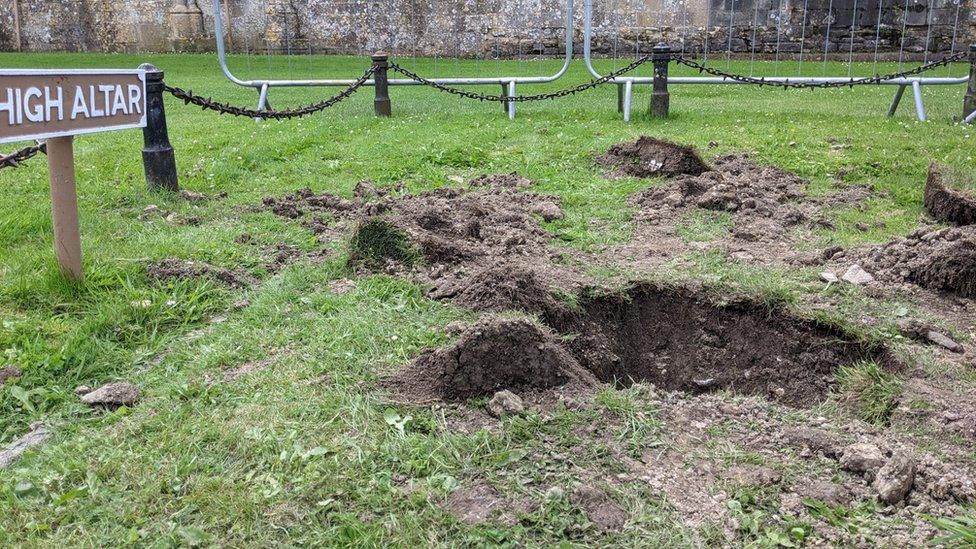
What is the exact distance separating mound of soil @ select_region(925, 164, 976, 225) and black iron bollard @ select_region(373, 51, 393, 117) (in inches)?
263

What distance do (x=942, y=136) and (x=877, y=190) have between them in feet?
7.59

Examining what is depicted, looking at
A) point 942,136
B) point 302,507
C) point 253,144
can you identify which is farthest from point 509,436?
point 942,136

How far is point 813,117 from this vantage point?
375 inches

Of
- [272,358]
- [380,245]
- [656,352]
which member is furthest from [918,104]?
[272,358]

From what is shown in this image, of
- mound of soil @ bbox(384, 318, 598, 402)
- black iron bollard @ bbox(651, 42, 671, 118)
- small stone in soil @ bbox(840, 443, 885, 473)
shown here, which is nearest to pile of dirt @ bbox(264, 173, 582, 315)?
mound of soil @ bbox(384, 318, 598, 402)

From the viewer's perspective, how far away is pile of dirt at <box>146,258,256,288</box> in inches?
174

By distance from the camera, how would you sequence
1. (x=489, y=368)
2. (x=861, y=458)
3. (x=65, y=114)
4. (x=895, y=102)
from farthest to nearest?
1. (x=895, y=102)
2. (x=65, y=114)
3. (x=489, y=368)
4. (x=861, y=458)

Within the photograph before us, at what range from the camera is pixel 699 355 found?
394 centimetres

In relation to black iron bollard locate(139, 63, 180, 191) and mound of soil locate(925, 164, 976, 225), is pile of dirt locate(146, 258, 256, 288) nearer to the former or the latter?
black iron bollard locate(139, 63, 180, 191)

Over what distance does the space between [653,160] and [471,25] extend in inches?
571

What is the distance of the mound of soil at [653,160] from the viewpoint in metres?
6.93

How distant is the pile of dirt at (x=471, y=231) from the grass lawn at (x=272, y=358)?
0.18 meters

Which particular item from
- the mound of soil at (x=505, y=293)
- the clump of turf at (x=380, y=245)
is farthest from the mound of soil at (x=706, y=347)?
the clump of turf at (x=380, y=245)

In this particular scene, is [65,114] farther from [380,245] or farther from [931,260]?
[931,260]
